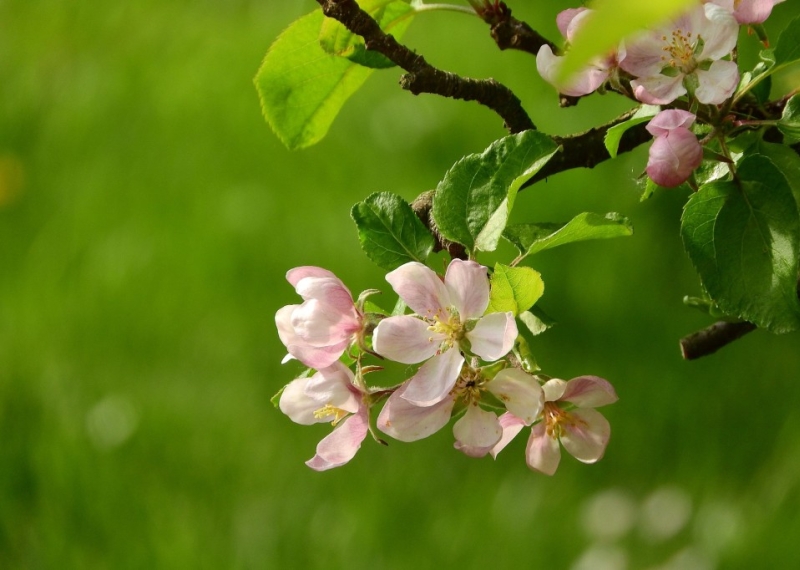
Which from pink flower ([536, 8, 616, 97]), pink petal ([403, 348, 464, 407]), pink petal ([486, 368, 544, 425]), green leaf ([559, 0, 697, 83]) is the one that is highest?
green leaf ([559, 0, 697, 83])

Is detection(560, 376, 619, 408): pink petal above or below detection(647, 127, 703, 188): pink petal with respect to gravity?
below

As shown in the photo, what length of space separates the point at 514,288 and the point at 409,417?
8 cm

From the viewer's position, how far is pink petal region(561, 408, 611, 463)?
57cm

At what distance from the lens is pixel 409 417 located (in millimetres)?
491

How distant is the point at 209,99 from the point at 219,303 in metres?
0.67

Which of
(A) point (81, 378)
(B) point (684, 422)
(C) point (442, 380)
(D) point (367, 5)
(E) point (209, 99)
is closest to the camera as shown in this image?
(C) point (442, 380)

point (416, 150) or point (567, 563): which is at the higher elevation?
point (416, 150)

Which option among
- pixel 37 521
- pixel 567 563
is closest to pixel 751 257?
pixel 567 563

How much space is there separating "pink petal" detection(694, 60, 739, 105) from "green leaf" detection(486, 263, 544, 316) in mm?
135

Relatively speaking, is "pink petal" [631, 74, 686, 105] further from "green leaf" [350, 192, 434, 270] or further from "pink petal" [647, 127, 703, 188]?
"green leaf" [350, 192, 434, 270]

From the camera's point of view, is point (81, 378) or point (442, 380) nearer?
point (442, 380)

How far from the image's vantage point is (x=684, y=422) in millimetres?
1915

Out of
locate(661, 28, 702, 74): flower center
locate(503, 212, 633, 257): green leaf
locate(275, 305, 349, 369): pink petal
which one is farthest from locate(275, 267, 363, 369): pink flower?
locate(661, 28, 702, 74): flower center

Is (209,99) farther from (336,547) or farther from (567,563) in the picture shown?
(567,563)
